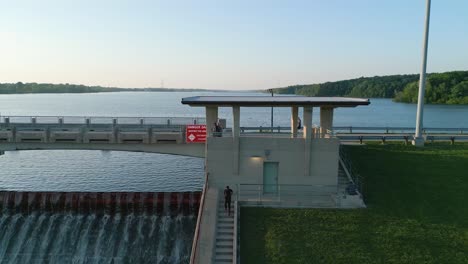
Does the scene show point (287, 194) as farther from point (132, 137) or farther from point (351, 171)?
point (132, 137)

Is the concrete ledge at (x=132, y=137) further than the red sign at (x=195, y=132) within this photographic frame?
Yes

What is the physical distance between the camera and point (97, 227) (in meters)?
26.8

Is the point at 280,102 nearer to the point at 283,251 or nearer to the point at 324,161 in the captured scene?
the point at 324,161

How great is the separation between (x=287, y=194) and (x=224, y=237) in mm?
→ 5490

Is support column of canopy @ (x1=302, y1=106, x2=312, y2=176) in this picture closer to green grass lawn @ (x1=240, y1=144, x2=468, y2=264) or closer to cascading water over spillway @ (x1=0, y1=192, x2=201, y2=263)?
green grass lawn @ (x1=240, y1=144, x2=468, y2=264)

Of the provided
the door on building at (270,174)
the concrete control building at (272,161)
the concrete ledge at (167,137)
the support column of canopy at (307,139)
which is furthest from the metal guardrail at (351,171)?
the concrete ledge at (167,137)

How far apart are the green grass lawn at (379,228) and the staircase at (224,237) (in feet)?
1.92

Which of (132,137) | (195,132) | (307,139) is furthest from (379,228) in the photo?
(132,137)

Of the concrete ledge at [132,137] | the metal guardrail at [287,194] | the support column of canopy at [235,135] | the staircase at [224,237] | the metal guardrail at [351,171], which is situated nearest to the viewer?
the staircase at [224,237]

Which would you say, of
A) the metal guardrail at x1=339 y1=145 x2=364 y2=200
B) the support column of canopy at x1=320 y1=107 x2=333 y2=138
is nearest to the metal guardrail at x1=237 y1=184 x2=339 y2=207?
the metal guardrail at x1=339 y1=145 x2=364 y2=200

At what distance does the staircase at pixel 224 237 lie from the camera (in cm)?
1836

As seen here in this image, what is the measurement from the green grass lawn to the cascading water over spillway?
7.14 meters

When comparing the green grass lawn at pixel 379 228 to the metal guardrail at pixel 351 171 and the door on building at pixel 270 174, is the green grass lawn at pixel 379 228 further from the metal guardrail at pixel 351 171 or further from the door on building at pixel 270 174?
the door on building at pixel 270 174

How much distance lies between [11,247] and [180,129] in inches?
510
